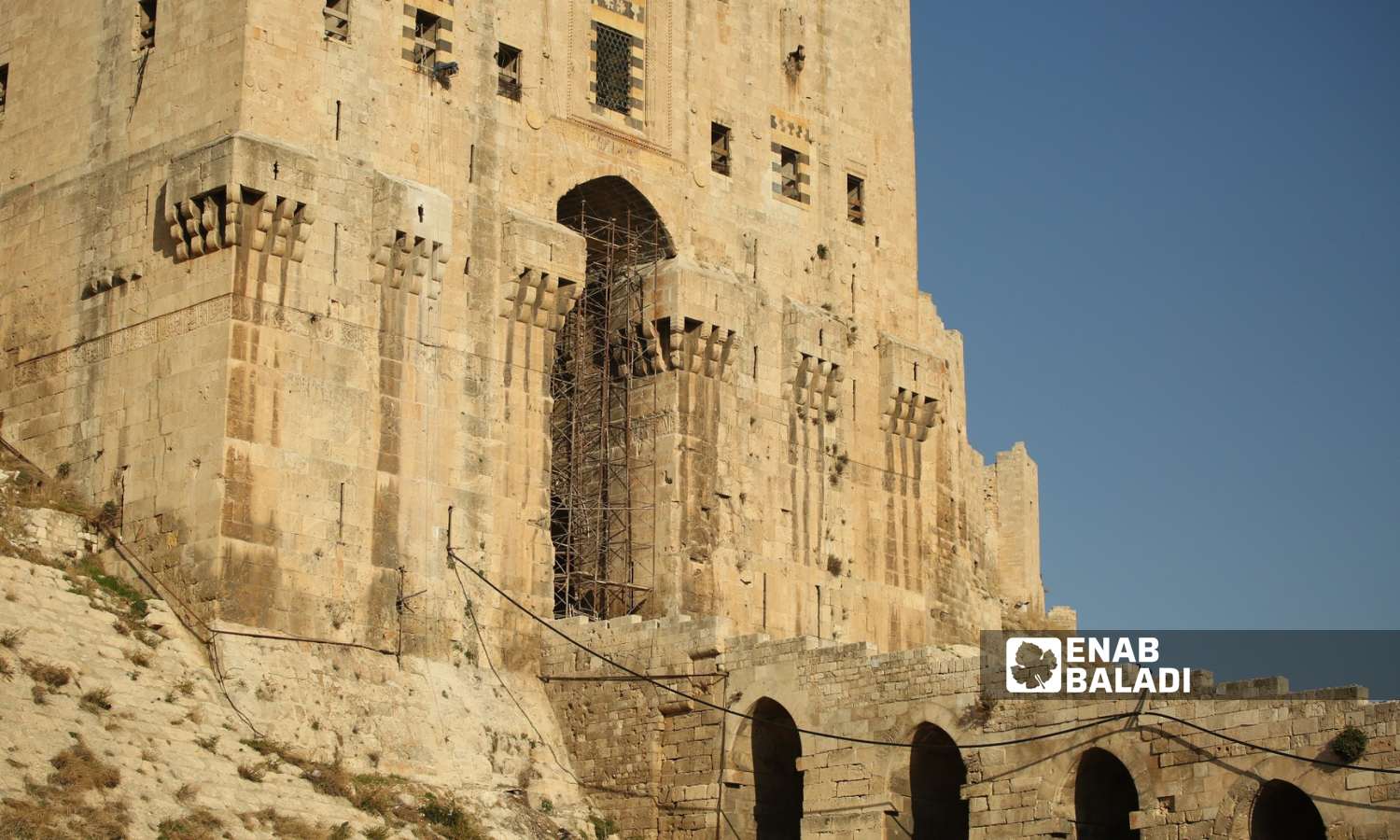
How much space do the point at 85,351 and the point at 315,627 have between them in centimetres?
657

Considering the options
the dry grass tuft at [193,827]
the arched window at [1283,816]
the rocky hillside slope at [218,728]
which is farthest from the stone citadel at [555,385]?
the dry grass tuft at [193,827]

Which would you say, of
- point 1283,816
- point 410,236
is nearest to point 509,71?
point 410,236

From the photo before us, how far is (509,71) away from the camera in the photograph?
45.4 m

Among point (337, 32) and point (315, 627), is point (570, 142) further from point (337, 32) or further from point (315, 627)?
point (315, 627)

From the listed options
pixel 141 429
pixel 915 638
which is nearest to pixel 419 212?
pixel 141 429

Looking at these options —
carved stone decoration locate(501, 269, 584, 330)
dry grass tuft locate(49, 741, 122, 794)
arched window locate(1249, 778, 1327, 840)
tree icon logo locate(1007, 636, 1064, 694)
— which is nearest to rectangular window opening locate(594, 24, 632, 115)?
carved stone decoration locate(501, 269, 584, 330)

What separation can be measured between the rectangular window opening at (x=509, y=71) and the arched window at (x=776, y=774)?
12274 millimetres

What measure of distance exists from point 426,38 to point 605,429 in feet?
26.5

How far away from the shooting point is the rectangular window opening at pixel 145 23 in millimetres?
42656

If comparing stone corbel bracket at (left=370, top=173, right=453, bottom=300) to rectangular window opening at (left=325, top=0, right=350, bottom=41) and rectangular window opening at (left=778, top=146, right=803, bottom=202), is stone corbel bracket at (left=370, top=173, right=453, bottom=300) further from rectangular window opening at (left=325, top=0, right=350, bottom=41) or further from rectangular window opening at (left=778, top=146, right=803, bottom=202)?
rectangular window opening at (left=778, top=146, right=803, bottom=202)

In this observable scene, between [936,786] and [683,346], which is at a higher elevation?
[683,346]

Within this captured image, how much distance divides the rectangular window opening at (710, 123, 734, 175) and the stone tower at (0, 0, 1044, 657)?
77 mm

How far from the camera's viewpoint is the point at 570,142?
1804 inches

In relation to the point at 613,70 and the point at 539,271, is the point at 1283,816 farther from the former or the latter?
the point at 613,70
